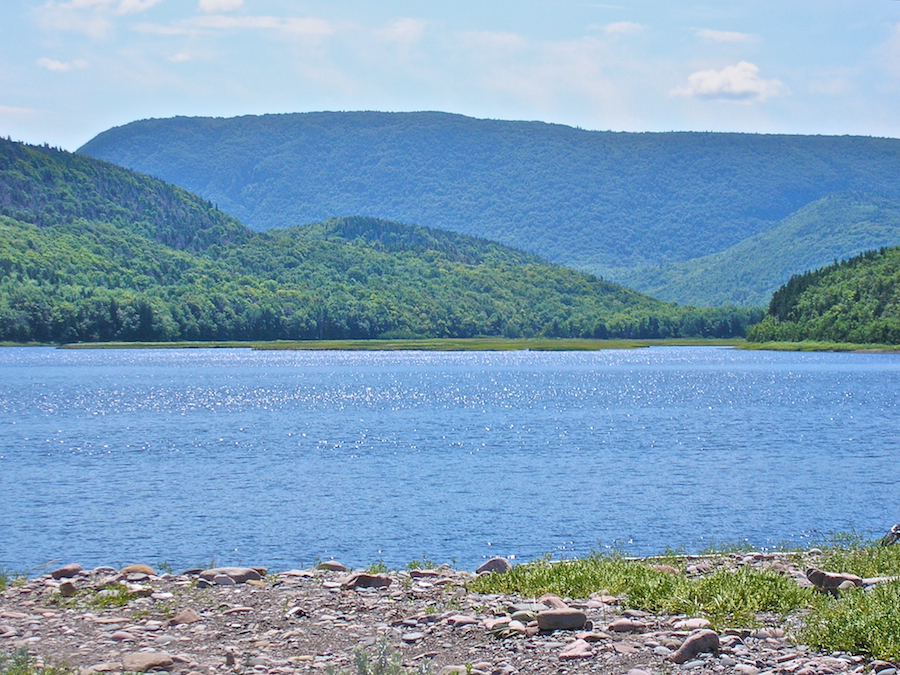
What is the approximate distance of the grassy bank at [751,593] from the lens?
48.7 feet

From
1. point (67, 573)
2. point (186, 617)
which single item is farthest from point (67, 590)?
point (186, 617)

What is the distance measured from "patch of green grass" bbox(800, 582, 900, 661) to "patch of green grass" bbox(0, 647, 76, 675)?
986 cm

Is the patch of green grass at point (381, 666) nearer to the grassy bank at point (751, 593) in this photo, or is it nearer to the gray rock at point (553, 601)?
the gray rock at point (553, 601)

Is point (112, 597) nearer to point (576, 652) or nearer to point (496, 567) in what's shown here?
point (496, 567)

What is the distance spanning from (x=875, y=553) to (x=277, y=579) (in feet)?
37.5

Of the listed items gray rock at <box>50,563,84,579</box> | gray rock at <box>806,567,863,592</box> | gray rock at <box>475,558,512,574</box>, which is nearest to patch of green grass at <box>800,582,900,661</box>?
gray rock at <box>806,567,863,592</box>

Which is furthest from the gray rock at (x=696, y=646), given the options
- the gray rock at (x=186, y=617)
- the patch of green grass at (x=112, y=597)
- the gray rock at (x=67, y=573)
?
the gray rock at (x=67, y=573)

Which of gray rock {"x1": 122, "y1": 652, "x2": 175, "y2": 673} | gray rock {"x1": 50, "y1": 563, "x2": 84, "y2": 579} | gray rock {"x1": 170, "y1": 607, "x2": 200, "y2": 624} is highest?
gray rock {"x1": 122, "y1": 652, "x2": 175, "y2": 673}

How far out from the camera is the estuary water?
33438mm

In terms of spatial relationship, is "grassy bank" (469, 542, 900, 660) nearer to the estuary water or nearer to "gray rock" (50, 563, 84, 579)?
"gray rock" (50, 563, 84, 579)

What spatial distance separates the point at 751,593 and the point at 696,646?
287 cm

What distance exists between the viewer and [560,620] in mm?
16203

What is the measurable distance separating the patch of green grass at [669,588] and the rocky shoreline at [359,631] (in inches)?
13.4

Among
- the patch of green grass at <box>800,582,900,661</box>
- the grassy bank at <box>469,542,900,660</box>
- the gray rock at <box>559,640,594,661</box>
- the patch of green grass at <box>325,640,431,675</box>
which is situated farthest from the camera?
the gray rock at <box>559,640,594,661</box>
